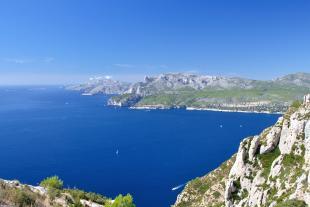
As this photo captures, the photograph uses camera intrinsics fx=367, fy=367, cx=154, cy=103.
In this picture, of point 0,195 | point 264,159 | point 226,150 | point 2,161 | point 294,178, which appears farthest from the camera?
point 226,150

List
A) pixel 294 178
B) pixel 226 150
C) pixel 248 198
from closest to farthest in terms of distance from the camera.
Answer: pixel 294 178 < pixel 248 198 < pixel 226 150

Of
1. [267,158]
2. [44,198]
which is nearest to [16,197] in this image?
[44,198]

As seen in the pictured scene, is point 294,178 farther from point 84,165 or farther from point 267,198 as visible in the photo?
point 84,165

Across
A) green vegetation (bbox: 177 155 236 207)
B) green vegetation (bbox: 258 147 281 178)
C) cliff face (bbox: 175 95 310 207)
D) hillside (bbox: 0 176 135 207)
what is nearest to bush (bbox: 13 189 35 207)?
hillside (bbox: 0 176 135 207)

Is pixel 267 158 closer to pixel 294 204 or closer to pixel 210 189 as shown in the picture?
pixel 210 189

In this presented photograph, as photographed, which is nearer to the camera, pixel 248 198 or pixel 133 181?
pixel 248 198

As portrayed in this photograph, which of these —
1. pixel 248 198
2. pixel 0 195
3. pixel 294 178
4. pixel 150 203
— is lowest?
pixel 150 203

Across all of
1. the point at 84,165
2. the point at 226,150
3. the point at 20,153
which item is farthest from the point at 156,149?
the point at 20,153

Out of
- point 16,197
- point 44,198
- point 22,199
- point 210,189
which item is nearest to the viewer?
point 16,197

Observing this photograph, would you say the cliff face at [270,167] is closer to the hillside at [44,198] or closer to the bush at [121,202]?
the bush at [121,202]
